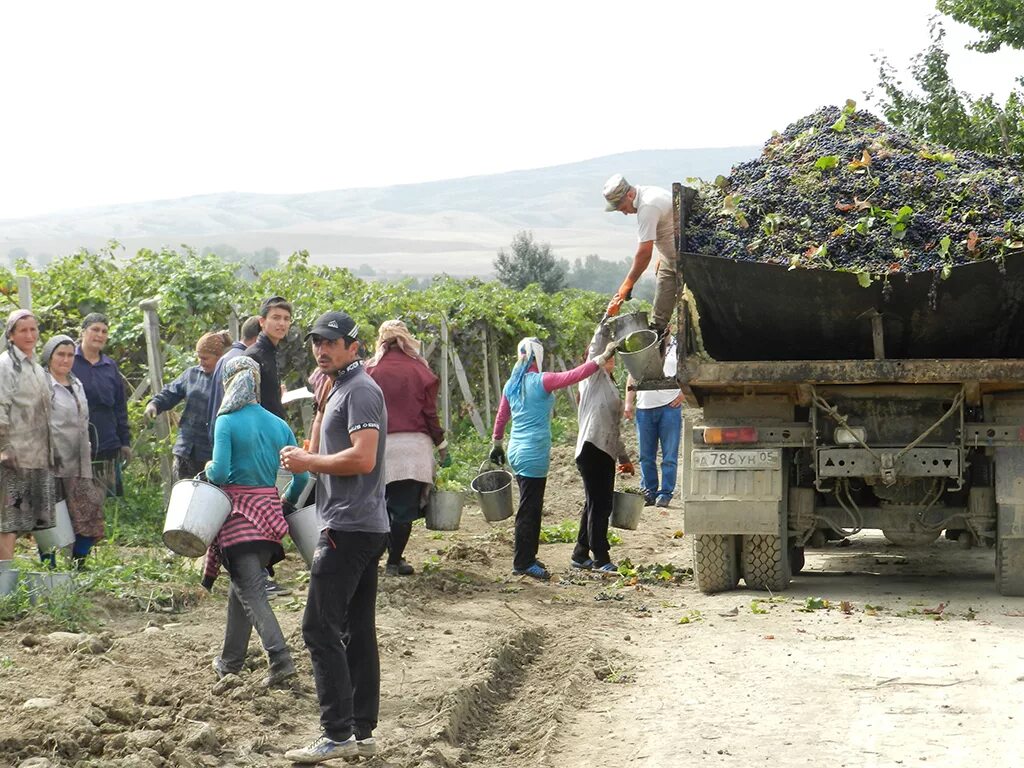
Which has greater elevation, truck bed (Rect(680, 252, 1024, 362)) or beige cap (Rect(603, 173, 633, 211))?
beige cap (Rect(603, 173, 633, 211))

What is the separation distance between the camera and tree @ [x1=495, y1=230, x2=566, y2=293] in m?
49.9

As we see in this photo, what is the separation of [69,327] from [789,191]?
6958 mm

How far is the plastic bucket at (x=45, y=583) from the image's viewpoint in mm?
7973

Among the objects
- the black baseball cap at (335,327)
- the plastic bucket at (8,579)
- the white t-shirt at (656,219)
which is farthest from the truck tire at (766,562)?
the plastic bucket at (8,579)

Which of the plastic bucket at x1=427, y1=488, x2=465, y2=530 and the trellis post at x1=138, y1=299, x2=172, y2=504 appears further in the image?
the trellis post at x1=138, y1=299, x2=172, y2=504

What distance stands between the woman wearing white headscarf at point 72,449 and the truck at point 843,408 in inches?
156

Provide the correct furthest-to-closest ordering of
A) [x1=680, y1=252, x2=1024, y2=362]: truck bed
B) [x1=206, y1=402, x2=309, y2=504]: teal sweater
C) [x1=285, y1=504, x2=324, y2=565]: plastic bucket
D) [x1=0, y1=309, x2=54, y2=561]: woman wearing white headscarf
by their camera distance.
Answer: [x1=0, y1=309, x2=54, y2=561]: woman wearing white headscarf, [x1=680, y1=252, x2=1024, y2=362]: truck bed, [x1=285, y1=504, x2=324, y2=565]: plastic bucket, [x1=206, y1=402, x2=309, y2=504]: teal sweater

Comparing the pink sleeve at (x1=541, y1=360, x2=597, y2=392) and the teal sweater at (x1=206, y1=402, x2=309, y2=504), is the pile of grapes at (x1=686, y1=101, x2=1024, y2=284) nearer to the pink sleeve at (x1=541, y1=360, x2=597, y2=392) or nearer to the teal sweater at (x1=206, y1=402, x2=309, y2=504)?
the pink sleeve at (x1=541, y1=360, x2=597, y2=392)

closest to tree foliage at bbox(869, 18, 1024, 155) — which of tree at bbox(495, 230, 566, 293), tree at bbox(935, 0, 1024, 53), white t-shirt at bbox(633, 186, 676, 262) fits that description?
tree at bbox(935, 0, 1024, 53)

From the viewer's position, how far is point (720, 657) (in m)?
7.53

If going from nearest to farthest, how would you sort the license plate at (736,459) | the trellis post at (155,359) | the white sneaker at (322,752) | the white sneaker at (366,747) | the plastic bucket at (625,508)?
1. the white sneaker at (322,752)
2. the white sneaker at (366,747)
3. the license plate at (736,459)
4. the plastic bucket at (625,508)
5. the trellis post at (155,359)

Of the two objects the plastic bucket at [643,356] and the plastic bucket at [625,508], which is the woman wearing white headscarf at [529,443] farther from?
the plastic bucket at [625,508]

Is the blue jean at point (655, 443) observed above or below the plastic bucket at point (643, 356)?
below

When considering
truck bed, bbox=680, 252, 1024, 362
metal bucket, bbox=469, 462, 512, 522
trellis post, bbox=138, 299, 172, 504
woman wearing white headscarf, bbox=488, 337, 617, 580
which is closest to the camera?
truck bed, bbox=680, 252, 1024, 362
